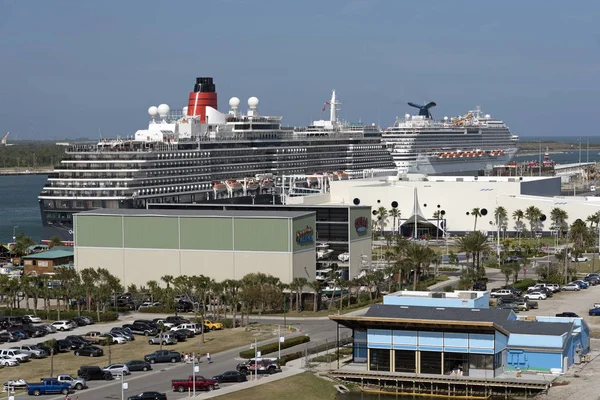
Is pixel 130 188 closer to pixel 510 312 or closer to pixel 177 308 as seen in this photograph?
pixel 177 308

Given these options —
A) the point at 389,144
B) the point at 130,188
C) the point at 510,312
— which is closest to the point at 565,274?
the point at 510,312

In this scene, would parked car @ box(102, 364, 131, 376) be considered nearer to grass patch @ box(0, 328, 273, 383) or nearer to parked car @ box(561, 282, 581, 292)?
grass patch @ box(0, 328, 273, 383)

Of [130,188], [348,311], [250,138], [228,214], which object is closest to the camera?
[348,311]

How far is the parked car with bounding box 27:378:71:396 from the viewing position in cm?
4522

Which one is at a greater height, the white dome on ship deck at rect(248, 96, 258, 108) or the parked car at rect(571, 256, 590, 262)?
the white dome on ship deck at rect(248, 96, 258, 108)

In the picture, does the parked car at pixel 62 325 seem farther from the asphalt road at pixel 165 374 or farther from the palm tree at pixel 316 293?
the palm tree at pixel 316 293

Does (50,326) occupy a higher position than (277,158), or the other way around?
(277,158)

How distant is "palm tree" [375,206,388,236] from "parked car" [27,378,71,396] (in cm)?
6996

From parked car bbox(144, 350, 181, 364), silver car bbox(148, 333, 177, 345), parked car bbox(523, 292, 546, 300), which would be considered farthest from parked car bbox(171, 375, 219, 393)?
parked car bbox(523, 292, 546, 300)

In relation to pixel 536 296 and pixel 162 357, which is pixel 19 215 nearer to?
pixel 536 296

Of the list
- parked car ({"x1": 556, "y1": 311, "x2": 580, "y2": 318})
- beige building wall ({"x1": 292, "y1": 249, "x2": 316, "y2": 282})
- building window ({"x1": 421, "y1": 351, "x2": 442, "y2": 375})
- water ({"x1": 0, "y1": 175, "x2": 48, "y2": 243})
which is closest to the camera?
building window ({"x1": 421, "y1": 351, "x2": 442, "y2": 375})

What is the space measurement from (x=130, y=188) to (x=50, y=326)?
5083 centimetres

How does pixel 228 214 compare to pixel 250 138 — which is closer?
pixel 228 214

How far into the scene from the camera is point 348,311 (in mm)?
66750
